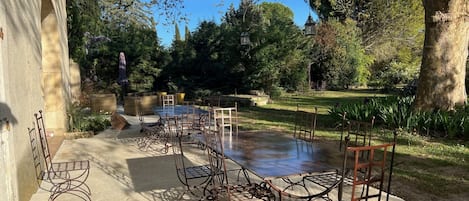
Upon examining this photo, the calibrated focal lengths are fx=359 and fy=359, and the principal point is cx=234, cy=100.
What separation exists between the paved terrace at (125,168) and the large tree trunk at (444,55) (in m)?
5.10

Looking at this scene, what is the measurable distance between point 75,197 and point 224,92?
12.3 meters

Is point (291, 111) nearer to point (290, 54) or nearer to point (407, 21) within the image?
point (290, 54)

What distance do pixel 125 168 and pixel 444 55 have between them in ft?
22.8

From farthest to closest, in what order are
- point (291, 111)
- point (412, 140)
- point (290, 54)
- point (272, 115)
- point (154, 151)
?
1. point (290, 54)
2. point (291, 111)
3. point (272, 115)
4. point (412, 140)
5. point (154, 151)

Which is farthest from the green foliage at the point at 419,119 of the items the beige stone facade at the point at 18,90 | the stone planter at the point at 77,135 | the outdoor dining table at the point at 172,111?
the beige stone facade at the point at 18,90

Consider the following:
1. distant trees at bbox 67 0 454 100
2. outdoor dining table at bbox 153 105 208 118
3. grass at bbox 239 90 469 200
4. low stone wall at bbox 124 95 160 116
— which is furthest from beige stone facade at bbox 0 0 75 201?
distant trees at bbox 67 0 454 100

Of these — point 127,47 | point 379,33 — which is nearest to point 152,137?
point 127,47

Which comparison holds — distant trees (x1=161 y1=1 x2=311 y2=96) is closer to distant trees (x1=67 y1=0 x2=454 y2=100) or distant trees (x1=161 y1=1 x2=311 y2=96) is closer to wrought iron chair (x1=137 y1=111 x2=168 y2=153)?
distant trees (x1=67 y1=0 x2=454 y2=100)

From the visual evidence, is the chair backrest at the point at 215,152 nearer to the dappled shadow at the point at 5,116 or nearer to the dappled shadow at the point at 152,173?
the dappled shadow at the point at 152,173

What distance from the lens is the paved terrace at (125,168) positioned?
404 centimetres

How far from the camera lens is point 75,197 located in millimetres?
3951

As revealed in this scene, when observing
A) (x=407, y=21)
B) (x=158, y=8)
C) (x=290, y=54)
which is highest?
(x=407, y=21)

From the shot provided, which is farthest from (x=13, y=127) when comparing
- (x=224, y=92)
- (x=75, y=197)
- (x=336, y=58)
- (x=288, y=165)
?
(x=336, y=58)

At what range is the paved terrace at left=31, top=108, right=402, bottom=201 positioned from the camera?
404 cm
